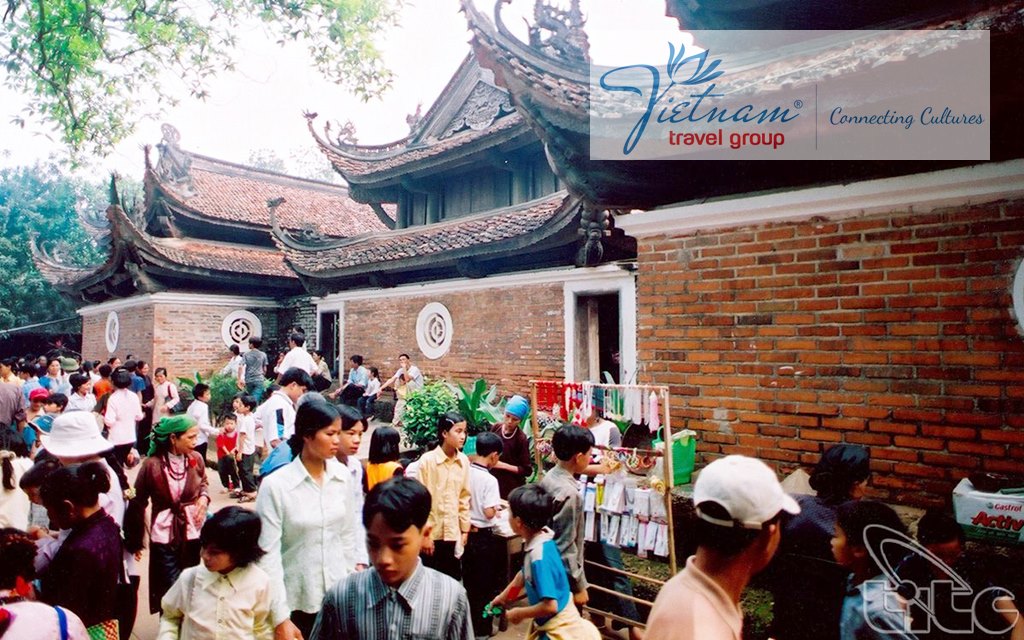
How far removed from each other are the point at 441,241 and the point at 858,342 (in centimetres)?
752

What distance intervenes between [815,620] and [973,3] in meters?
3.48

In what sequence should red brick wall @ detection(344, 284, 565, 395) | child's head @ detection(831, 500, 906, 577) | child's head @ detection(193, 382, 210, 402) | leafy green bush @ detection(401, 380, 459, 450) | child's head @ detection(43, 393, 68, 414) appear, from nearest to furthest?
1. child's head @ detection(831, 500, 906, 577)
2. child's head @ detection(43, 393, 68, 414)
3. child's head @ detection(193, 382, 210, 402)
4. leafy green bush @ detection(401, 380, 459, 450)
5. red brick wall @ detection(344, 284, 565, 395)

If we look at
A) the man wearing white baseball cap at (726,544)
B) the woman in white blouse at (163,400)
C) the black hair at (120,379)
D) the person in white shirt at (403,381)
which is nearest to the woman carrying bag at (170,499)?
the man wearing white baseball cap at (726,544)

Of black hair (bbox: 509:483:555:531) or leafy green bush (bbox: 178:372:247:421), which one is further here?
leafy green bush (bbox: 178:372:247:421)

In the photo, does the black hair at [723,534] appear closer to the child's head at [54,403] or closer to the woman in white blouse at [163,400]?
the child's head at [54,403]

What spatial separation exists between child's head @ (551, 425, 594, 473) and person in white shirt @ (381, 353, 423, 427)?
23.7 feet

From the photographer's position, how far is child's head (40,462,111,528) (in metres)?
2.47

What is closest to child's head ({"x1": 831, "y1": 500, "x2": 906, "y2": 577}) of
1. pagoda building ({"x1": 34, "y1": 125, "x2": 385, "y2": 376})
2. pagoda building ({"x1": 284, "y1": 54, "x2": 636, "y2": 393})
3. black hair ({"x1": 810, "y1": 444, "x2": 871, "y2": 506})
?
black hair ({"x1": 810, "y1": 444, "x2": 871, "y2": 506})

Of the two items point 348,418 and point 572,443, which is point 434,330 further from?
point 572,443

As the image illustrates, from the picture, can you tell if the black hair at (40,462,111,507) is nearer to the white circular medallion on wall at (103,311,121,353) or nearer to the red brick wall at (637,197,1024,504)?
the red brick wall at (637,197,1024,504)

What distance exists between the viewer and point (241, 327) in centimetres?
1597

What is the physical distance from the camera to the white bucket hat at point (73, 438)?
3258mm

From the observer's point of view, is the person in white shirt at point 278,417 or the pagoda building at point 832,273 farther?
the person in white shirt at point 278,417

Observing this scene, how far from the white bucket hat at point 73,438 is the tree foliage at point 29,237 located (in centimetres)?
2331
